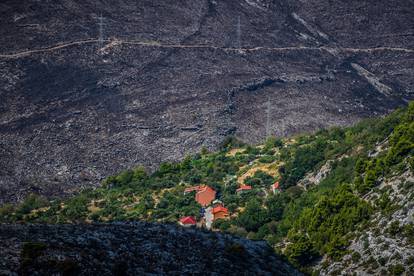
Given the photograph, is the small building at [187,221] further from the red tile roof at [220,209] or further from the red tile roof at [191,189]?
the red tile roof at [191,189]

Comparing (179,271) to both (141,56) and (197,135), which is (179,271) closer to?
(197,135)

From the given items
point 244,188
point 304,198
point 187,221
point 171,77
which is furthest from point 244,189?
point 171,77

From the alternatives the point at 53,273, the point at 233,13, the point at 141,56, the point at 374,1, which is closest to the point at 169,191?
the point at 141,56

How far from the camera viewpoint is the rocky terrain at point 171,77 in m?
67.0

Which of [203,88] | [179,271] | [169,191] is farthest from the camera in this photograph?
[203,88]

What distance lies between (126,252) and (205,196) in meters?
29.8

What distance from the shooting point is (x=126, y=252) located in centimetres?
2217

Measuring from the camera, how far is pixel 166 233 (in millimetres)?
24625

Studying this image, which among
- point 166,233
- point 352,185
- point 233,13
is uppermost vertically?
point 166,233

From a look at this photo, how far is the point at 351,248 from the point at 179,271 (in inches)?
455

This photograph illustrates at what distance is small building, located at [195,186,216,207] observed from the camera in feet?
168

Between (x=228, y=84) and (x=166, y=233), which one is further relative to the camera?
(x=228, y=84)

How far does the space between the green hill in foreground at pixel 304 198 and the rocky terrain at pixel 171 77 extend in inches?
238

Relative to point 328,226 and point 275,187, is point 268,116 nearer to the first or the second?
point 275,187
